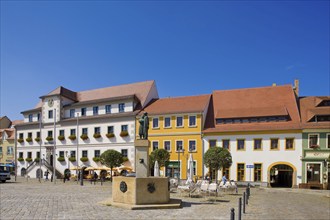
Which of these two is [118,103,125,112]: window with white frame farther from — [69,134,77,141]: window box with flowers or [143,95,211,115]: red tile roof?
[69,134,77,141]: window box with flowers

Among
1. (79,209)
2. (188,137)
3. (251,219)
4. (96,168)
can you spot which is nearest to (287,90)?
(188,137)

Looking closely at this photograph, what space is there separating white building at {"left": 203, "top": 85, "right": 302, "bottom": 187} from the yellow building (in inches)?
56.7

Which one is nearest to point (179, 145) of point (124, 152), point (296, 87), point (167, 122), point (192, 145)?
point (192, 145)

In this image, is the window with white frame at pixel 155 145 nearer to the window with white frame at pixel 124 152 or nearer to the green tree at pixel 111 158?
the window with white frame at pixel 124 152

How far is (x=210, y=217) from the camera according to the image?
12.4 metres

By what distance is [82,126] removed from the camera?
4722 centimetres

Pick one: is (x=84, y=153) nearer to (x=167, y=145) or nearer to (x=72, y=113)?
(x=72, y=113)

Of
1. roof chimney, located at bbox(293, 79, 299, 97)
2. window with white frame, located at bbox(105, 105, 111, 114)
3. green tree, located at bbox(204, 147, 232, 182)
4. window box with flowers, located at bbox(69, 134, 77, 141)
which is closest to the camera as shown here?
green tree, located at bbox(204, 147, 232, 182)

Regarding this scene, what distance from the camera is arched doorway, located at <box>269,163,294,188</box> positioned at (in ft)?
114

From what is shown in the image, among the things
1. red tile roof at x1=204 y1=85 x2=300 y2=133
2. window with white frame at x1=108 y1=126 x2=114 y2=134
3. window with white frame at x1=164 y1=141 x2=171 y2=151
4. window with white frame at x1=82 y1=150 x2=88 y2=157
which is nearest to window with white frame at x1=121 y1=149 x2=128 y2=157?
window with white frame at x1=108 y1=126 x2=114 y2=134

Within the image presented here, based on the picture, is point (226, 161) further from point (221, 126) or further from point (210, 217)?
point (210, 217)

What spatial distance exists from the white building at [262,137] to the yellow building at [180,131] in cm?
144

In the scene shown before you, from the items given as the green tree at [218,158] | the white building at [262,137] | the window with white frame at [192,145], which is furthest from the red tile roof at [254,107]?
the green tree at [218,158]

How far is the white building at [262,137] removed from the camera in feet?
113
